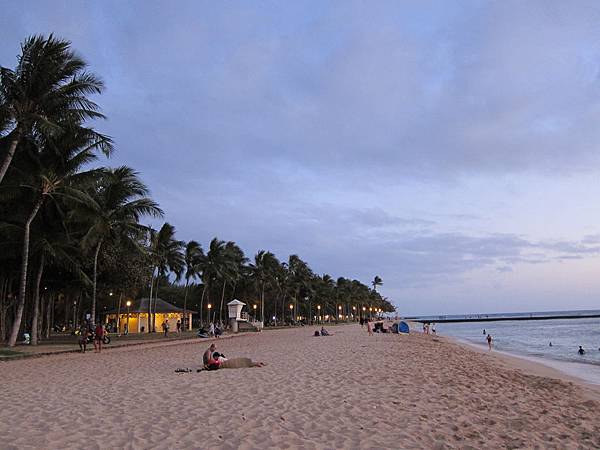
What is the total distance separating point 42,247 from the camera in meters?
22.8

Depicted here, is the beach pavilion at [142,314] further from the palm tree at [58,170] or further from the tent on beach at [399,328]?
the palm tree at [58,170]

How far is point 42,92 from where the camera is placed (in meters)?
19.2

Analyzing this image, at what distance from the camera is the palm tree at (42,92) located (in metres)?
18.3

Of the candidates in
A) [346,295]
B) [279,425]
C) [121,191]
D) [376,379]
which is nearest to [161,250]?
[121,191]

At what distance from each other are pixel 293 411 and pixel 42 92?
709 inches

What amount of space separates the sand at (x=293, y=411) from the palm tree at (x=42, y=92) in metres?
10.7

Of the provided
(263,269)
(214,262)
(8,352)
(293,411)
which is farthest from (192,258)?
(293,411)

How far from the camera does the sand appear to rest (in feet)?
19.6

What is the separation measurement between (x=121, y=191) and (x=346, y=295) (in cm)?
8773

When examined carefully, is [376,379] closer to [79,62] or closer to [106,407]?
[106,407]

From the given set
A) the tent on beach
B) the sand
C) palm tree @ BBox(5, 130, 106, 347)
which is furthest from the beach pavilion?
the sand

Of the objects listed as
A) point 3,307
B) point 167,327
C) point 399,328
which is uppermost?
point 3,307

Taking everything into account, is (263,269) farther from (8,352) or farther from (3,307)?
(8,352)

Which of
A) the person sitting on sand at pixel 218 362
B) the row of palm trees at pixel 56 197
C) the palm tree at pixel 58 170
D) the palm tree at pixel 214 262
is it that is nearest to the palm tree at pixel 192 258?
the palm tree at pixel 214 262
